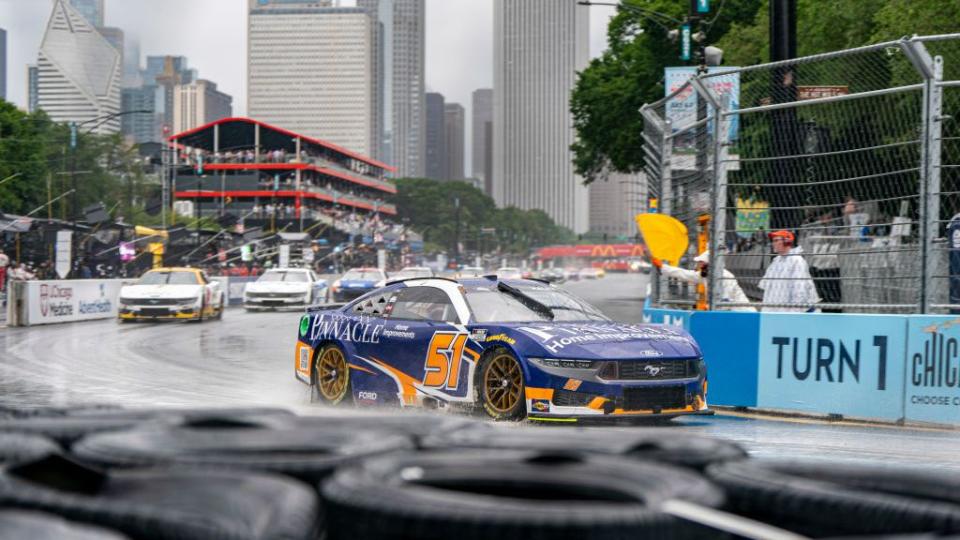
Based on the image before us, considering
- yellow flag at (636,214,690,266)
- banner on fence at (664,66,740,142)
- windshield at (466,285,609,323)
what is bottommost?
windshield at (466,285,609,323)

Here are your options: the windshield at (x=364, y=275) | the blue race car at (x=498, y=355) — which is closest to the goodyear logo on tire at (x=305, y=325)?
the blue race car at (x=498, y=355)

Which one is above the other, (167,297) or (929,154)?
(929,154)

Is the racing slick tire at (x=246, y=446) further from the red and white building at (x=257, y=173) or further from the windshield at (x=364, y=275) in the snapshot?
the red and white building at (x=257, y=173)

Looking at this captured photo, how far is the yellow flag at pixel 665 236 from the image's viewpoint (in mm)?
13695

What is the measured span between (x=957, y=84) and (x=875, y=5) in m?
33.3

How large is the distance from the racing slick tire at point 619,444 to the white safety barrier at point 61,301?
2722cm

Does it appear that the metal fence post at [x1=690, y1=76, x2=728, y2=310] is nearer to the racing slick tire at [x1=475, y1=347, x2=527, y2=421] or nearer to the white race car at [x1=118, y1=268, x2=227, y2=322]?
the racing slick tire at [x1=475, y1=347, x2=527, y2=421]

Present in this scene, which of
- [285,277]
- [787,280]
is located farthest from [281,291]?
[787,280]

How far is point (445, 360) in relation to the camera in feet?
33.3

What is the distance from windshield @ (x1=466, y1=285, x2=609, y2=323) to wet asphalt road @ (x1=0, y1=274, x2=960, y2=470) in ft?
4.19

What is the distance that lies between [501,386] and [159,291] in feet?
71.6

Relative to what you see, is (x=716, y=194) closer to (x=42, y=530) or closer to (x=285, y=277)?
(x=42, y=530)

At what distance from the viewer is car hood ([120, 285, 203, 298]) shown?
97.5 ft

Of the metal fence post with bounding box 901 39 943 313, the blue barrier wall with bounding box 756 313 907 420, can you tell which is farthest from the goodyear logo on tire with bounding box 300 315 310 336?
the metal fence post with bounding box 901 39 943 313
